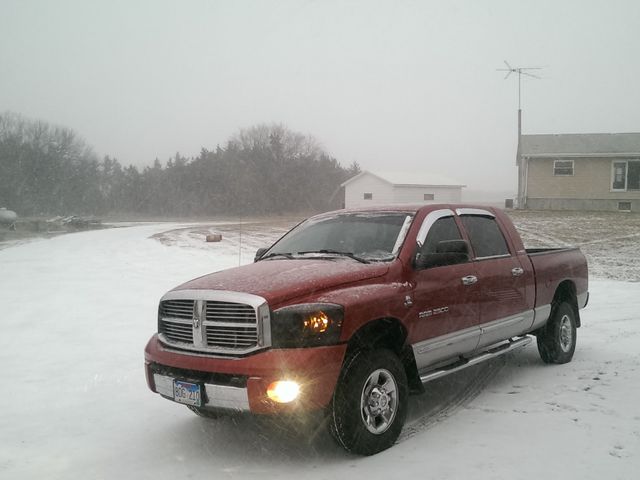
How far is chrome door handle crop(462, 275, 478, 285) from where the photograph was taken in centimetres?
551

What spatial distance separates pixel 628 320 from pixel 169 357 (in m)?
7.60

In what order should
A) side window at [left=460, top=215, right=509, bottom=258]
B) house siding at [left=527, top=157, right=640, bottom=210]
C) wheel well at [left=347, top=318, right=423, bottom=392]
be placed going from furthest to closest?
house siding at [left=527, top=157, right=640, bottom=210], side window at [left=460, top=215, right=509, bottom=258], wheel well at [left=347, top=318, right=423, bottom=392]

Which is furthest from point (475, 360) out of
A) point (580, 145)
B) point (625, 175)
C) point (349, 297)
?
point (580, 145)

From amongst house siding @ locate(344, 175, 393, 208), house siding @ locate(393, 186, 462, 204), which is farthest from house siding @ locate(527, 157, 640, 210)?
house siding @ locate(344, 175, 393, 208)

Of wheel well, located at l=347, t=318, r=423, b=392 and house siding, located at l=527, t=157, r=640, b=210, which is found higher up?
house siding, located at l=527, t=157, r=640, b=210

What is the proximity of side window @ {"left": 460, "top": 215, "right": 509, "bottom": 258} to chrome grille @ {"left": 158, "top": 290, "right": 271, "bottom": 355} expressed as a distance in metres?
2.61

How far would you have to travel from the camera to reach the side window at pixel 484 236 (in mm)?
6047

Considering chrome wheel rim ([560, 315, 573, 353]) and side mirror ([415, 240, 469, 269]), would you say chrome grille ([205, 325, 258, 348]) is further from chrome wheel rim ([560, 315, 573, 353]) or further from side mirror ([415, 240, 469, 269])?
chrome wheel rim ([560, 315, 573, 353])

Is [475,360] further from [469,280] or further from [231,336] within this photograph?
[231,336]

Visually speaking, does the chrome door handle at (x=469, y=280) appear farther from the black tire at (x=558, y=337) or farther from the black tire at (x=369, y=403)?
the black tire at (x=558, y=337)

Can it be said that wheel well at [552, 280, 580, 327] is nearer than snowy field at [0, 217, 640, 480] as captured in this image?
No

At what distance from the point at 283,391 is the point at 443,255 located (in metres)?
1.85

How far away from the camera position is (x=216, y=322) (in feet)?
14.5

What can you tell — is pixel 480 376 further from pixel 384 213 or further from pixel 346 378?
pixel 346 378
